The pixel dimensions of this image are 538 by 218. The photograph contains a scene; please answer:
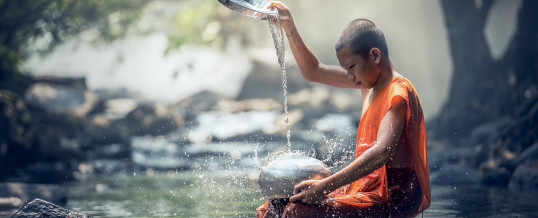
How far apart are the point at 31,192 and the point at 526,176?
668 cm

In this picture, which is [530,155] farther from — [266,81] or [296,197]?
[266,81]

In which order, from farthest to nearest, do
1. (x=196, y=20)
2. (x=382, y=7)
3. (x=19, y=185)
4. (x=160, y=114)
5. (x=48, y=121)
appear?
1. (x=382, y=7)
2. (x=196, y=20)
3. (x=160, y=114)
4. (x=48, y=121)
5. (x=19, y=185)

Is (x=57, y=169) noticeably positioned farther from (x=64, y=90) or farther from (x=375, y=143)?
(x=375, y=143)

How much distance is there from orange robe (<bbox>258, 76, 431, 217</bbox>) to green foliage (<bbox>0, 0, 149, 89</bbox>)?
1304 centimetres

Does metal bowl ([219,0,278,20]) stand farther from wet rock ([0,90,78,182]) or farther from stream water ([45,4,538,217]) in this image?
wet rock ([0,90,78,182])

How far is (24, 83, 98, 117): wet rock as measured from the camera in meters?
19.2

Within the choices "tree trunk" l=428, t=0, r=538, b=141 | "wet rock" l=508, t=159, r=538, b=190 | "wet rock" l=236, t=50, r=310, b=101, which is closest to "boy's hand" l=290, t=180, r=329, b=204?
"wet rock" l=508, t=159, r=538, b=190

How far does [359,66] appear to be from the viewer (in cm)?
352

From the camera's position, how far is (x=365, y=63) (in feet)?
11.5

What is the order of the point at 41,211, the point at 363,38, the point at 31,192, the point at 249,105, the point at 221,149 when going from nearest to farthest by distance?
the point at 363,38 → the point at 41,211 → the point at 31,192 → the point at 221,149 → the point at 249,105

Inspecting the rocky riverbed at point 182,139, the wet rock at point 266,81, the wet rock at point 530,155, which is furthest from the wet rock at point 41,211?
the wet rock at point 266,81

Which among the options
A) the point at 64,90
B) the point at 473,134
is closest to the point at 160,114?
the point at 64,90

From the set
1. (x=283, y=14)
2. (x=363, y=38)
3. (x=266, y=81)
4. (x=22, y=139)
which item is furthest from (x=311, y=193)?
(x=266, y=81)

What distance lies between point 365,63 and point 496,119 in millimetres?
13876
